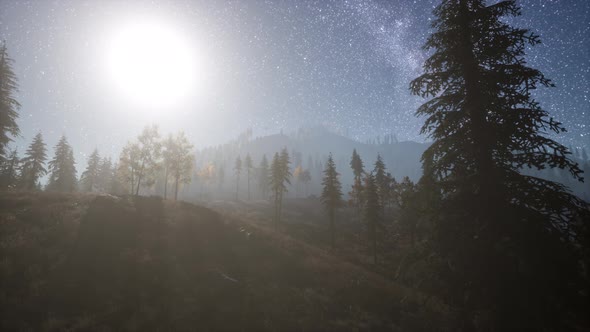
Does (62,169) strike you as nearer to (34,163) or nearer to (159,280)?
(34,163)

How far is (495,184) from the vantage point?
7.00 metres

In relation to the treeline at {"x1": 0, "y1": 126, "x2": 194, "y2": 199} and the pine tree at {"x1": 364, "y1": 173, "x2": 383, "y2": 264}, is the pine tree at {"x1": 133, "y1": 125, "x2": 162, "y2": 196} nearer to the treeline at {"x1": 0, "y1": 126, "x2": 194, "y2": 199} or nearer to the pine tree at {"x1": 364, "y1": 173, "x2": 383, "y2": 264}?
the treeline at {"x1": 0, "y1": 126, "x2": 194, "y2": 199}

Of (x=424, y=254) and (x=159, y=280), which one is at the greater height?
(x=424, y=254)

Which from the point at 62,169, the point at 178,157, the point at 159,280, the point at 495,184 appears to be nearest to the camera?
the point at 495,184

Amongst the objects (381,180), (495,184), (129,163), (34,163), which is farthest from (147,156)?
(381,180)

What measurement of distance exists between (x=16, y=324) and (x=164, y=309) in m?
4.24

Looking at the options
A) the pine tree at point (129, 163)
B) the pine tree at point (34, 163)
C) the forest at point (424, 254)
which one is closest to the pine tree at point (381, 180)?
the forest at point (424, 254)

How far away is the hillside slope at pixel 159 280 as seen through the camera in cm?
918

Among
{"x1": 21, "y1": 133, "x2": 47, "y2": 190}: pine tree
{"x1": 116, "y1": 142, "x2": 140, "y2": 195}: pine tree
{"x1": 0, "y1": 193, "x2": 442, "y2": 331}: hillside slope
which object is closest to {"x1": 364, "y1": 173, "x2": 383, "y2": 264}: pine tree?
{"x1": 0, "y1": 193, "x2": 442, "y2": 331}: hillside slope

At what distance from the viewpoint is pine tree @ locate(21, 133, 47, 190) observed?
41.3m

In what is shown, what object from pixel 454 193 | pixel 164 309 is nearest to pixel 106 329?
pixel 164 309

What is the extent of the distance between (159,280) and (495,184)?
14.3m

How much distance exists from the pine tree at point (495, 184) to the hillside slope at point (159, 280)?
6473 millimetres

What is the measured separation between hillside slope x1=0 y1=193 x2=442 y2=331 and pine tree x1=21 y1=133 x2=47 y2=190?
29.9 meters
